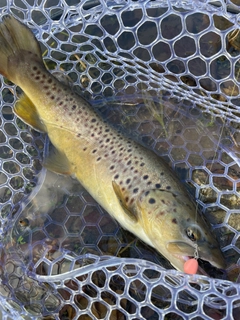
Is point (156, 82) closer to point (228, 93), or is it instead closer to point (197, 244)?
point (228, 93)

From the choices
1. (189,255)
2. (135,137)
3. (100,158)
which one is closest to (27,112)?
(100,158)

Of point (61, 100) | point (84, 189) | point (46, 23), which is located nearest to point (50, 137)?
point (61, 100)

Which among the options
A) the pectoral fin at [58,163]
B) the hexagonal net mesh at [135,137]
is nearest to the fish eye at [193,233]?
the hexagonal net mesh at [135,137]

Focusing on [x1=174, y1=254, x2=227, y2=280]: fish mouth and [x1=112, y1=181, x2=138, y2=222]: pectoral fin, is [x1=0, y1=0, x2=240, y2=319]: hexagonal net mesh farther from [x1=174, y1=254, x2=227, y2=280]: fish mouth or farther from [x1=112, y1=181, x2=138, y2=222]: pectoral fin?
[x1=112, y1=181, x2=138, y2=222]: pectoral fin

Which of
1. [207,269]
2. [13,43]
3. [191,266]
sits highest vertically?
[13,43]

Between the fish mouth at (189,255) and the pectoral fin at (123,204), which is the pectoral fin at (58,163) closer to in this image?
the pectoral fin at (123,204)

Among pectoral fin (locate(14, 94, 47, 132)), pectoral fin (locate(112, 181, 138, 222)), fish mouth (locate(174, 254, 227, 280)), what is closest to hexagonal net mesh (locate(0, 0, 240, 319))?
fish mouth (locate(174, 254, 227, 280))

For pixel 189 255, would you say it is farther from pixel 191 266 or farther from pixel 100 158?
pixel 100 158
